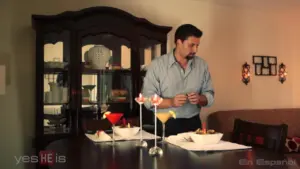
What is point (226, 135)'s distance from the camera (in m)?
3.53

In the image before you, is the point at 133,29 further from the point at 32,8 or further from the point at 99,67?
the point at 32,8

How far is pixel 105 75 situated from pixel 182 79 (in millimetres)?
1115

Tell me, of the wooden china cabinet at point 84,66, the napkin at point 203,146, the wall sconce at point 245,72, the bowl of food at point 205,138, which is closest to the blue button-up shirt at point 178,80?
the napkin at point 203,146

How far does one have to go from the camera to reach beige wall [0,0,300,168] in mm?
3176

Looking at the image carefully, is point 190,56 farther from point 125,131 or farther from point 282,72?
point 282,72

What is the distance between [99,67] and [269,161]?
2.18 metres

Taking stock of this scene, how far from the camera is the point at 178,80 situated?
237 cm

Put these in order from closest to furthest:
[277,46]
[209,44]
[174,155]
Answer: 1. [174,155]
2. [209,44]
3. [277,46]

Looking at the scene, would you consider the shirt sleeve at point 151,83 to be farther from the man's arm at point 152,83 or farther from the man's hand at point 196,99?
the man's hand at point 196,99

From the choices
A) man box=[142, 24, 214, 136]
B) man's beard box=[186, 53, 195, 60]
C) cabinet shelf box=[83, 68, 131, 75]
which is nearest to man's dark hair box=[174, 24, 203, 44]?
man box=[142, 24, 214, 136]

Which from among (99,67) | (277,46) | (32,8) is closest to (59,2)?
(32,8)

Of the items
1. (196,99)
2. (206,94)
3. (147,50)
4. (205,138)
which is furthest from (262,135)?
(147,50)

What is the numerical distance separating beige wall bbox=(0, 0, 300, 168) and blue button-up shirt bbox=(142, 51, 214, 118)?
142cm

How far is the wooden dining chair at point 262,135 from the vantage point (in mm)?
1650
